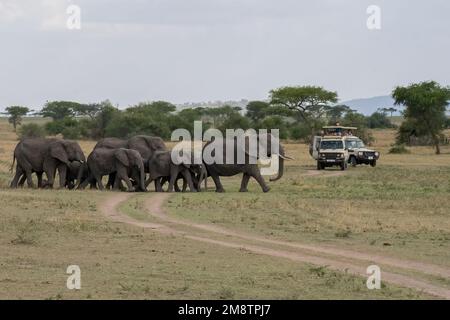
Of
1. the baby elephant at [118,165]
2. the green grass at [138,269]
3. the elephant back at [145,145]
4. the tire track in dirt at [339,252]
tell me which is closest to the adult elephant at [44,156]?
the baby elephant at [118,165]

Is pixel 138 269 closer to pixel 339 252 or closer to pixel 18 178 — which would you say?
pixel 339 252

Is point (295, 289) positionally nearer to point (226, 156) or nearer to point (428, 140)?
point (226, 156)

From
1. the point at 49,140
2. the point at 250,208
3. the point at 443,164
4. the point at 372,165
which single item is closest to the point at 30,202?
the point at 250,208

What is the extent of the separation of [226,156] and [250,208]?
6682mm

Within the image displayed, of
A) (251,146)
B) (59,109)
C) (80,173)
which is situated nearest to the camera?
(251,146)

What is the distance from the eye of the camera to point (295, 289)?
12562mm

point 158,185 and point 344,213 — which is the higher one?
point 158,185

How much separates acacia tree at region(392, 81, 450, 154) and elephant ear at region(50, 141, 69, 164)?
39.1m

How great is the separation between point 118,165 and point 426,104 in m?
40.1

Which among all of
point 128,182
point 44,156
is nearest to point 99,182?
point 128,182

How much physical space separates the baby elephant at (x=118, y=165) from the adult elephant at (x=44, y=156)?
0.84 meters

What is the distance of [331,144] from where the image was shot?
1766 inches

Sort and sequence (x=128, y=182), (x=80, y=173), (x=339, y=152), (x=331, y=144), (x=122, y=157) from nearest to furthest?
(x=128, y=182) → (x=122, y=157) → (x=80, y=173) → (x=339, y=152) → (x=331, y=144)

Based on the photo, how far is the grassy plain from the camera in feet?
41.1
